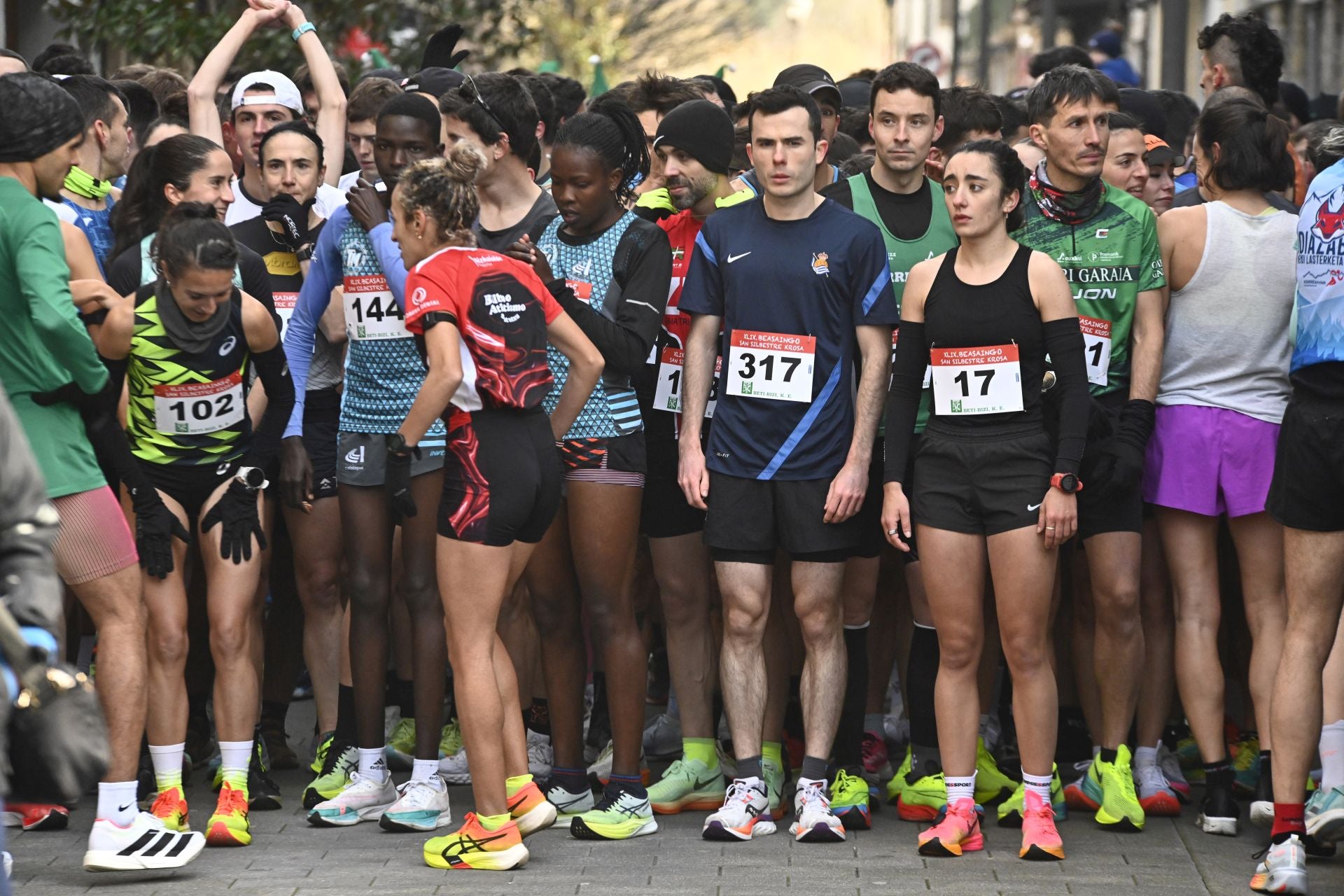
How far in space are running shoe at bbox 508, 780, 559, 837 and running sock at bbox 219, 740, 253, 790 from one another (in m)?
0.90

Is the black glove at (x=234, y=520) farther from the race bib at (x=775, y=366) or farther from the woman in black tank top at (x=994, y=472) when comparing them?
the woman in black tank top at (x=994, y=472)

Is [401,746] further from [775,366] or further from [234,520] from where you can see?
[775,366]

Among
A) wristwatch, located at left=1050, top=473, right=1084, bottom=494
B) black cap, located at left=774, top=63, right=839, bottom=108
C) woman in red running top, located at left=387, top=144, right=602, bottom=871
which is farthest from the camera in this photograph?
black cap, located at left=774, top=63, right=839, bottom=108

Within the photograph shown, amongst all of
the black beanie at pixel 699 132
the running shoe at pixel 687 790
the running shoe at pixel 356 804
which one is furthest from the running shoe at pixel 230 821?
the black beanie at pixel 699 132

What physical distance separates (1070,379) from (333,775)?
283 centimetres

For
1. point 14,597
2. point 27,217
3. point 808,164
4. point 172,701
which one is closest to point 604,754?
point 172,701

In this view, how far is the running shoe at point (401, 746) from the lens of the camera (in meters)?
7.14

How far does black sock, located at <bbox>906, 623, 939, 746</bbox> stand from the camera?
6.41m

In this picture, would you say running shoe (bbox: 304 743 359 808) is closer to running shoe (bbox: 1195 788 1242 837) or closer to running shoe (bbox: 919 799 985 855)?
running shoe (bbox: 919 799 985 855)

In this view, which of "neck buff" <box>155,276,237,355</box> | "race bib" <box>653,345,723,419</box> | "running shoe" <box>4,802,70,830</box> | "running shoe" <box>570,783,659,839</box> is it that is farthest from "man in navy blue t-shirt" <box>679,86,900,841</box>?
"running shoe" <box>4,802,70,830</box>

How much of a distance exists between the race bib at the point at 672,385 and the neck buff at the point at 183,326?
154cm

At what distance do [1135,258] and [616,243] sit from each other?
1.73 meters

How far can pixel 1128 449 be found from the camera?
6.18 m

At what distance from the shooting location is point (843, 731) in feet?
21.2
